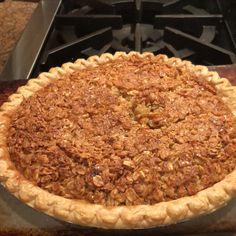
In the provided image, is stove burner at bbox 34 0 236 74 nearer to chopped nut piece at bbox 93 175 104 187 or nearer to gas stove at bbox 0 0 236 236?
gas stove at bbox 0 0 236 236

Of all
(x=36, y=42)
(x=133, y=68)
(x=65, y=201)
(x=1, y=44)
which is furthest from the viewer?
(x=1, y=44)

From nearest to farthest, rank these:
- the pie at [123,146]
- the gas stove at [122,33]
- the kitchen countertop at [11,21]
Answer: the pie at [123,146] < the gas stove at [122,33] < the kitchen countertop at [11,21]

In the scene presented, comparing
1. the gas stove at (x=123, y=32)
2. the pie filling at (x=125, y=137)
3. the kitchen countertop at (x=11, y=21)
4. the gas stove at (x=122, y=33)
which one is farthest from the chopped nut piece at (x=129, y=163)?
the kitchen countertop at (x=11, y=21)

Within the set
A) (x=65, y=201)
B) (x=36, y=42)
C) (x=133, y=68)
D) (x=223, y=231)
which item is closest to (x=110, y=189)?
(x=65, y=201)

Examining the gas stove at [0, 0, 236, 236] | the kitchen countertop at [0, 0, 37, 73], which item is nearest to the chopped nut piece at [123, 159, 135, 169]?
the gas stove at [0, 0, 236, 236]

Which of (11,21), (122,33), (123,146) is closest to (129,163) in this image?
(123,146)

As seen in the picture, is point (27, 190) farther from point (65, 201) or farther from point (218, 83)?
point (218, 83)

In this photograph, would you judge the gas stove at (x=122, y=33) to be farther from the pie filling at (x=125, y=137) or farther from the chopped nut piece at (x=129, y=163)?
the chopped nut piece at (x=129, y=163)
